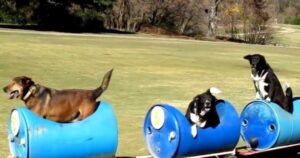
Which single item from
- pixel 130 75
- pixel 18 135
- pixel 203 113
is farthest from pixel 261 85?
pixel 130 75

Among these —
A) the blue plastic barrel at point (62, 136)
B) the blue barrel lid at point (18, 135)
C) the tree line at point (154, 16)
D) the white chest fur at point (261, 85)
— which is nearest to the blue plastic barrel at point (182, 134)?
the blue plastic barrel at point (62, 136)

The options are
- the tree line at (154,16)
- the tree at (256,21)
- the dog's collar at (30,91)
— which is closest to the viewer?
the dog's collar at (30,91)

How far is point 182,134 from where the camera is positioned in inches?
271

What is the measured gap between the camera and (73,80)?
17.2 m

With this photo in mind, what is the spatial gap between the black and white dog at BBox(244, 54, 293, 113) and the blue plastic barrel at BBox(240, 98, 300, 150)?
16 centimetres

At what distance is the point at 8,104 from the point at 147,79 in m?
7.16

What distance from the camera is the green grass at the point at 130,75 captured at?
39.1 feet

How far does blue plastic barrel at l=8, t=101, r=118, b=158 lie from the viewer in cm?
594

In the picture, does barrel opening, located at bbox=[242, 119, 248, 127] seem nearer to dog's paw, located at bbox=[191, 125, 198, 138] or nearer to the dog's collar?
dog's paw, located at bbox=[191, 125, 198, 138]

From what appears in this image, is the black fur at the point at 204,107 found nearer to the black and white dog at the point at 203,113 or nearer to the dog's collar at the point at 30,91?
the black and white dog at the point at 203,113

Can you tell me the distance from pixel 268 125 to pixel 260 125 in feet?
0.48

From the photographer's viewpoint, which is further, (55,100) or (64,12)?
(64,12)

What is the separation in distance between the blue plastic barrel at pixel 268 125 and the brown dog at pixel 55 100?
2.47m

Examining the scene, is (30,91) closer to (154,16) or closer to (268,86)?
(268,86)
